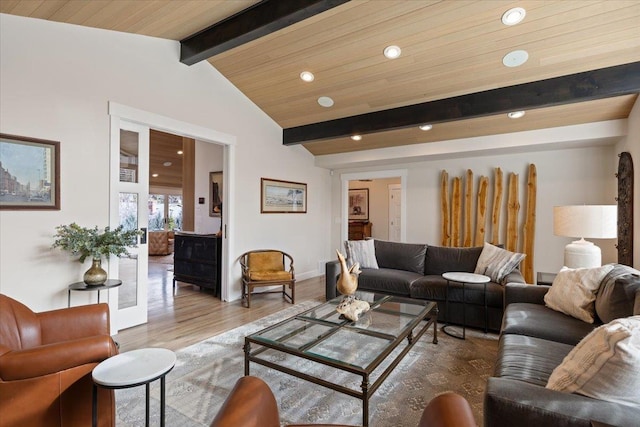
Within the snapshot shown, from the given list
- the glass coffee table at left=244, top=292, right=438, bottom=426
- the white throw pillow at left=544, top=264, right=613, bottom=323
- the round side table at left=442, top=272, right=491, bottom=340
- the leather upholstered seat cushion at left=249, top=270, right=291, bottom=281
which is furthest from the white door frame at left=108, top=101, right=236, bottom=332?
the white throw pillow at left=544, top=264, right=613, bottom=323

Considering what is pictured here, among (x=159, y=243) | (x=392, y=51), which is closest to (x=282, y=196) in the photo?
(x=392, y=51)

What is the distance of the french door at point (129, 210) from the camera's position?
10.8 ft

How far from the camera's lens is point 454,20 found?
280 cm

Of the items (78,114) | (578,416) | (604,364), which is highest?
(78,114)

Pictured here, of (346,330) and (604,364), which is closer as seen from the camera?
(604,364)

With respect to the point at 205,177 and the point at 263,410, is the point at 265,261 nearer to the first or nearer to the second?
the point at 205,177

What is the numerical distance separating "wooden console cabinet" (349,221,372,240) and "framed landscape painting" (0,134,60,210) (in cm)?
759

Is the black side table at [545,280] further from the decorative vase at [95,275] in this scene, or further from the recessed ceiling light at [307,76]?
the decorative vase at [95,275]

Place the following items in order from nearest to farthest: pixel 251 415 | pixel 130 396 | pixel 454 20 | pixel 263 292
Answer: pixel 251 415 → pixel 130 396 → pixel 454 20 → pixel 263 292

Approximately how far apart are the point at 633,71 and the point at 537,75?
759 millimetres

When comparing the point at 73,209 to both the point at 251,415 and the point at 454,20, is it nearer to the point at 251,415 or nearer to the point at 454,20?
the point at 251,415

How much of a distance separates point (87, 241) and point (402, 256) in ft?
12.1

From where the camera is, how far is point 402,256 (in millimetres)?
4457

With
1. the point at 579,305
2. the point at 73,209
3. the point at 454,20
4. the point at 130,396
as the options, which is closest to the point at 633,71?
the point at 454,20
